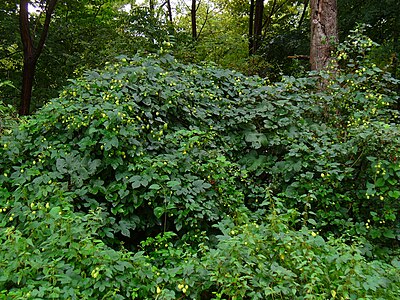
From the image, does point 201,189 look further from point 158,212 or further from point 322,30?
point 322,30

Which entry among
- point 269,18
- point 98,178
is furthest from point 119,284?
point 269,18

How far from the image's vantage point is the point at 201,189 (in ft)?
10.6

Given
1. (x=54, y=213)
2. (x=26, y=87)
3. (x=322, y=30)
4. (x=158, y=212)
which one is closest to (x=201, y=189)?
(x=158, y=212)

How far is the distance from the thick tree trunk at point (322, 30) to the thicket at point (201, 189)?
668 mm

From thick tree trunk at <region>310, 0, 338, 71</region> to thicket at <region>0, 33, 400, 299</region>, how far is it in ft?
2.19

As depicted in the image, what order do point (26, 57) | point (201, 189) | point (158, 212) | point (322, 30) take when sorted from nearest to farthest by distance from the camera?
point (158, 212), point (201, 189), point (322, 30), point (26, 57)

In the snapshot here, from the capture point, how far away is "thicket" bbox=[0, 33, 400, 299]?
2.21 m

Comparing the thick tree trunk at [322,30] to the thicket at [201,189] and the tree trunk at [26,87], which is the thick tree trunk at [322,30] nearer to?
the thicket at [201,189]

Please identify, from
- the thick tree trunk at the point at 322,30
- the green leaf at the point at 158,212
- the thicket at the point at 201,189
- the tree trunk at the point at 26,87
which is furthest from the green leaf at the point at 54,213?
the tree trunk at the point at 26,87

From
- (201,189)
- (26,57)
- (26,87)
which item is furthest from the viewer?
(26,57)

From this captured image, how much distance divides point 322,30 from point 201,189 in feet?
12.2

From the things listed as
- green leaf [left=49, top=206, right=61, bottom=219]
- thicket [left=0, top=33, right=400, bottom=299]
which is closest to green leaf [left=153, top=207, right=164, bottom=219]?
thicket [left=0, top=33, right=400, bottom=299]

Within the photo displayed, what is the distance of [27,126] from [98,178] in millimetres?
1022

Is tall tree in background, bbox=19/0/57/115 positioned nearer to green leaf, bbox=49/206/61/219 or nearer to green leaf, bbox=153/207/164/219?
green leaf, bbox=153/207/164/219
